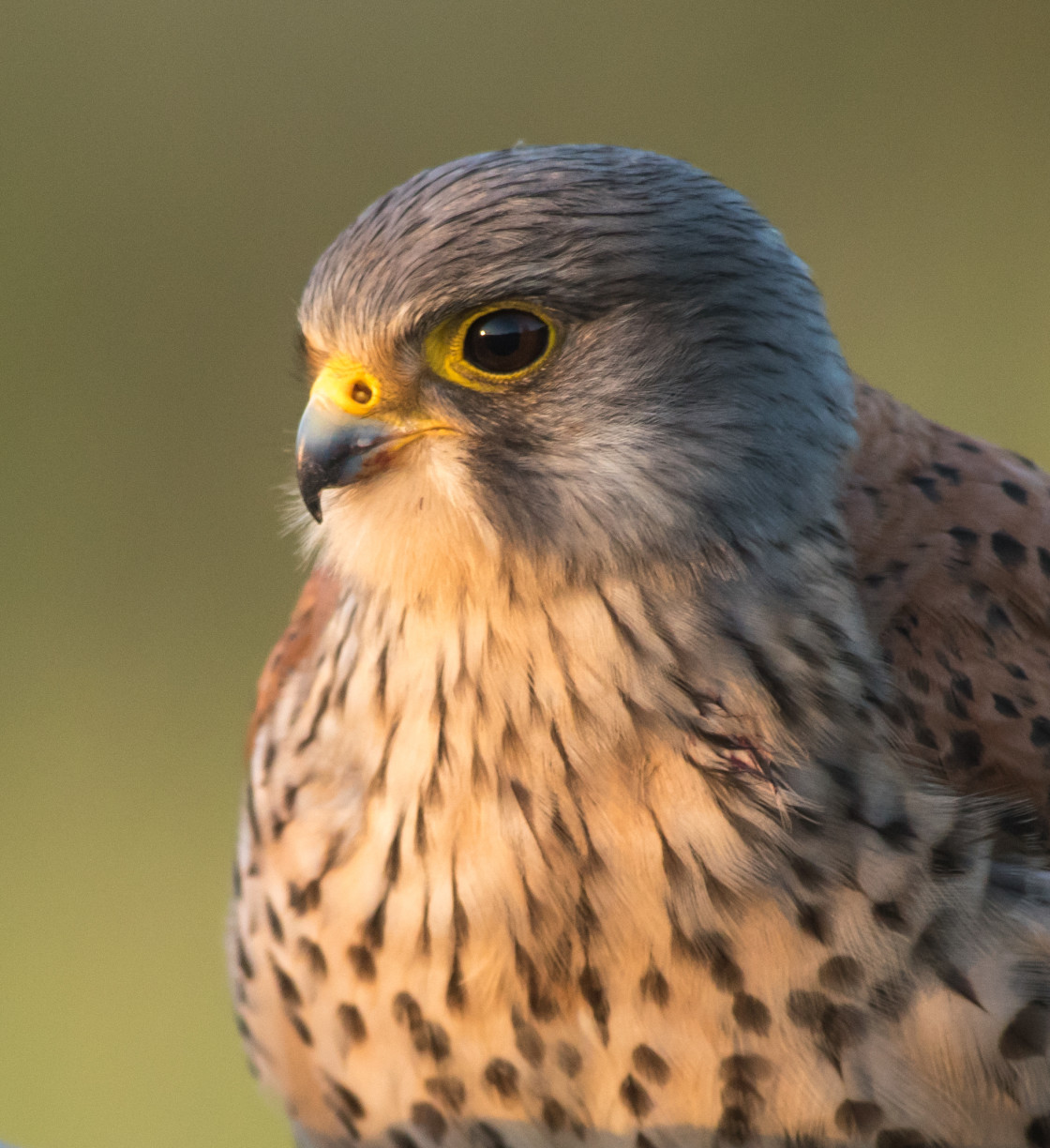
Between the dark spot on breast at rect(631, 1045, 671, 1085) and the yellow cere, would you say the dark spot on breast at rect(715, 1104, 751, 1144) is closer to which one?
the dark spot on breast at rect(631, 1045, 671, 1085)

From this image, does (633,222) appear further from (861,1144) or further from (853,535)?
(861,1144)

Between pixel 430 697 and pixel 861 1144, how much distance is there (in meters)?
0.54

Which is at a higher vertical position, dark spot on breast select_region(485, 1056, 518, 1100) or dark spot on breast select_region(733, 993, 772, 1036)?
dark spot on breast select_region(733, 993, 772, 1036)

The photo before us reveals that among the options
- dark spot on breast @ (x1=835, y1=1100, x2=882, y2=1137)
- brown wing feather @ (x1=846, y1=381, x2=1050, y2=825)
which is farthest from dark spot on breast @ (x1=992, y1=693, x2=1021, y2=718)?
dark spot on breast @ (x1=835, y1=1100, x2=882, y2=1137)

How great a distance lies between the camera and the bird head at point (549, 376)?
1.17 meters

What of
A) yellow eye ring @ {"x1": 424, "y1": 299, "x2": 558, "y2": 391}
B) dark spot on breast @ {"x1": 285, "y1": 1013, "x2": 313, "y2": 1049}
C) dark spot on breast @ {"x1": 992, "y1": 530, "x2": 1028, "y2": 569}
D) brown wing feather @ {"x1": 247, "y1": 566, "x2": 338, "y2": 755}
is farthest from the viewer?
brown wing feather @ {"x1": 247, "y1": 566, "x2": 338, "y2": 755}

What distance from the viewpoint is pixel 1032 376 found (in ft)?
10.3

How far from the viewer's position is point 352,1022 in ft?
4.66

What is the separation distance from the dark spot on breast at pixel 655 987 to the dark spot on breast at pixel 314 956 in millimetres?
337

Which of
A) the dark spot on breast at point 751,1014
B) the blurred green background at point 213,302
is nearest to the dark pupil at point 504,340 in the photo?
the dark spot on breast at point 751,1014

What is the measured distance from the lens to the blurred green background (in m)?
3.13

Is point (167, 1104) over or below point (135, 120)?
below

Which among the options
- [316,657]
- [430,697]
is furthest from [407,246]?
[316,657]

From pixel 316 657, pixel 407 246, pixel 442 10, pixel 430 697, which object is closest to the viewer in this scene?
pixel 407 246
